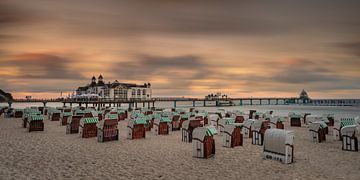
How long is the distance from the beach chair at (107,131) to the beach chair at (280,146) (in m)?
7.92

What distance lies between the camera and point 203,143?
1000 centimetres

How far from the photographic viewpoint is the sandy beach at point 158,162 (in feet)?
25.5

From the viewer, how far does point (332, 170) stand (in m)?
8.44

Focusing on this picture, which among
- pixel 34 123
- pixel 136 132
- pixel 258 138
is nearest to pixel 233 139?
pixel 258 138

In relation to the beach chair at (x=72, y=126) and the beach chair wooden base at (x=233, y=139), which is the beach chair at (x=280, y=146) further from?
the beach chair at (x=72, y=126)

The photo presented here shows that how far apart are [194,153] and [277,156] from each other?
297cm

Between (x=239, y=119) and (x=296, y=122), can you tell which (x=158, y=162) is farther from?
(x=296, y=122)

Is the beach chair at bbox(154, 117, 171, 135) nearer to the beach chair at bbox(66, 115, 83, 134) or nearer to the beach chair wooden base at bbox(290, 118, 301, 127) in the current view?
the beach chair at bbox(66, 115, 83, 134)

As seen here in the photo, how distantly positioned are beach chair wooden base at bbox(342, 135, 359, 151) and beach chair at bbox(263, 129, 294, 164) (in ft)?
13.4

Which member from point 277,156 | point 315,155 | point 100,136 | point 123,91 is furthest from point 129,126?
point 123,91

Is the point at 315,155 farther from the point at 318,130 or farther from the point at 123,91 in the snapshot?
the point at 123,91

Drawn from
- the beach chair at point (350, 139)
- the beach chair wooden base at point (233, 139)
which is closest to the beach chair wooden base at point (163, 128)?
the beach chair wooden base at point (233, 139)

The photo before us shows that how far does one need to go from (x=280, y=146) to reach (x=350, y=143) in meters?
4.56

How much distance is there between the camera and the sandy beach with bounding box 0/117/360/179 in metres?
7.78
